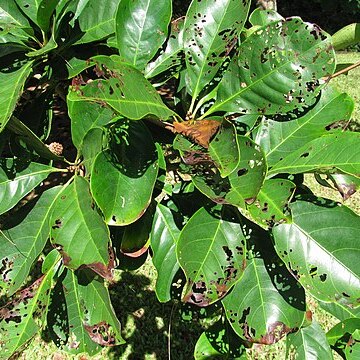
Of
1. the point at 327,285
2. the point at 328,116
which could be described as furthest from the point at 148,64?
the point at 327,285

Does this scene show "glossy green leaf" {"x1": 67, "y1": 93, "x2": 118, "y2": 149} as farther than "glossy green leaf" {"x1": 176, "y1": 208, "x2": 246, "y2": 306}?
Yes

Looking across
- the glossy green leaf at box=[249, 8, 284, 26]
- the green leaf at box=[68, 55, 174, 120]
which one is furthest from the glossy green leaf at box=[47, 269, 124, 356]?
the glossy green leaf at box=[249, 8, 284, 26]

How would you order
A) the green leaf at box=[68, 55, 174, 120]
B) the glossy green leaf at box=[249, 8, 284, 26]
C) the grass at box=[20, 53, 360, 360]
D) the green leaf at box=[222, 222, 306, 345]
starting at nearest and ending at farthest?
the green leaf at box=[68, 55, 174, 120]
the green leaf at box=[222, 222, 306, 345]
the glossy green leaf at box=[249, 8, 284, 26]
the grass at box=[20, 53, 360, 360]

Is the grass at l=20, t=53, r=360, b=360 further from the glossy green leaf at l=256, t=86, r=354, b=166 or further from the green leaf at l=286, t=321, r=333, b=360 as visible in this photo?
the glossy green leaf at l=256, t=86, r=354, b=166

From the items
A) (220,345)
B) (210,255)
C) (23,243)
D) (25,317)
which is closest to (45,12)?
(23,243)

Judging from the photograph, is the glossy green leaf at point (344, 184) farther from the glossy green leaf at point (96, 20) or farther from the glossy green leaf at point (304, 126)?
the glossy green leaf at point (96, 20)

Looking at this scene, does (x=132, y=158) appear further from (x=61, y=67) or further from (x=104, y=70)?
(x=61, y=67)
